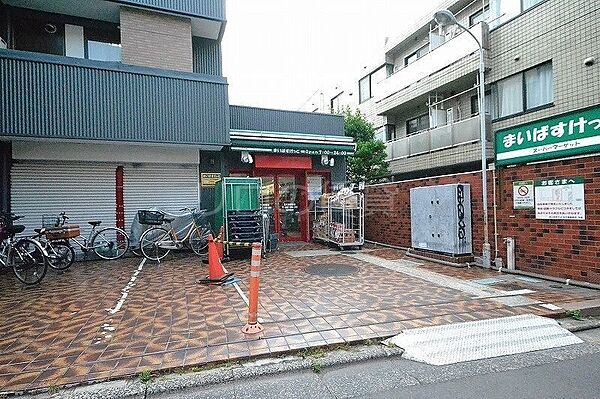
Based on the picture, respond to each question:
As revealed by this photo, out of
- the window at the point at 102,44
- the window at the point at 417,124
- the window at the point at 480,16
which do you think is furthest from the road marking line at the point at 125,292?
the window at the point at 480,16

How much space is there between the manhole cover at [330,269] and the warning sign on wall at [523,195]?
11.7ft

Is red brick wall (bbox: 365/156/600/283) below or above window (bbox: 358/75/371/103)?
below

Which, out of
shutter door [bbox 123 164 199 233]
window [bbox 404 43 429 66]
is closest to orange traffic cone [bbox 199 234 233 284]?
shutter door [bbox 123 164 199 233]

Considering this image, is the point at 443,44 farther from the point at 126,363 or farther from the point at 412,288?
the point at 126,363

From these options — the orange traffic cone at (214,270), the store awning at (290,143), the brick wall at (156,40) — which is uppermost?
the brick wall at (156,40)

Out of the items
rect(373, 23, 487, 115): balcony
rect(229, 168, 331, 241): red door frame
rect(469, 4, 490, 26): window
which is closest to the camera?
rect(229, 168, 331, 241): red door frame

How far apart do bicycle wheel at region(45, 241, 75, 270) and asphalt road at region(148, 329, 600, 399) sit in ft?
21.3

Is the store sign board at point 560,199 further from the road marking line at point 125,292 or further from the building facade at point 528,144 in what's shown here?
the road marking line at point 125,292

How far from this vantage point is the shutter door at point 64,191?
903 centimetres

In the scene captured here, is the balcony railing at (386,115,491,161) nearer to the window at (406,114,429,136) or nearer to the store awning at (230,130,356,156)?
the window at (406,114,429,136)

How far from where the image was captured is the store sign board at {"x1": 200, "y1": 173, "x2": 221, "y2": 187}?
35.8 feet

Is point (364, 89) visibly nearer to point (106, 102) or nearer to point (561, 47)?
point (561, 47)

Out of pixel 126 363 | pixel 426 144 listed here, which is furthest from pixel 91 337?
pixel 426 144

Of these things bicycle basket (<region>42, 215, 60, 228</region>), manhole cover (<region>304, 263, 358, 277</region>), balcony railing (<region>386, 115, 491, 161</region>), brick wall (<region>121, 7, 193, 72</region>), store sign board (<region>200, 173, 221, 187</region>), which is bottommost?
manhole cover (<region>304, 263, 358, 277</region>)
